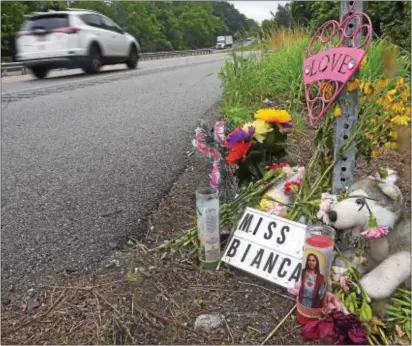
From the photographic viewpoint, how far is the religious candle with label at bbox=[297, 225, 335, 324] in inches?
49.3

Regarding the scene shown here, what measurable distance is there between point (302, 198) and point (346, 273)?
387 mm

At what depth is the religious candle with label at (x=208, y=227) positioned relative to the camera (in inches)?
60.5

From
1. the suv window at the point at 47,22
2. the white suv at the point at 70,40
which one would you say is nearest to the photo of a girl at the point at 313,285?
the white suv at the point at 70,40

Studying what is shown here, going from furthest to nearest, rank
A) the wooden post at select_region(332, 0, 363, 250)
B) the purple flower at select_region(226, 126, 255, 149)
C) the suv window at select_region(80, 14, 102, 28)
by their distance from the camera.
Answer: the suv window at select_region(80, 14, 102, 28), the purple flower at select_region(226, 126, 255, 149), the wooden post at select_region(332, 0, 363, 250)

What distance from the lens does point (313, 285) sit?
4.14 feet

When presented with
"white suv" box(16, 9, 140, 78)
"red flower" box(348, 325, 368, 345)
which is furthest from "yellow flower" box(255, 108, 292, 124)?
"white suv" box(16, 9, 140, 78)

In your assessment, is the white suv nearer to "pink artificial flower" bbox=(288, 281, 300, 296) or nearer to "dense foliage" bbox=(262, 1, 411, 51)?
"dense foliage" bbox=(262, 1, 411, 51)

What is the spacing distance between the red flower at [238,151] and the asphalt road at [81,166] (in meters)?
0.56

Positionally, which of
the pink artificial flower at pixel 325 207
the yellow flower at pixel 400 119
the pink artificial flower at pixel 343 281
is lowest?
the pink artificial flower at pixel 343 281

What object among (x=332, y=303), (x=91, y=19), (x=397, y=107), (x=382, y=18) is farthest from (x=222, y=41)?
(x=382, y=18)

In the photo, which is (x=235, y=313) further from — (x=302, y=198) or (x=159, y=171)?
(x=159, y=171)

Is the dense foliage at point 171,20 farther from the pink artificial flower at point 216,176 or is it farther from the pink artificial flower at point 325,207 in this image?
the pink artificial flower at point 325,207

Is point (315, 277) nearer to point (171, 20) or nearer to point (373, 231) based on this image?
point (373, 231)

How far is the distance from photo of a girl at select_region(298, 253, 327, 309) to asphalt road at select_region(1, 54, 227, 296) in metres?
0.82
